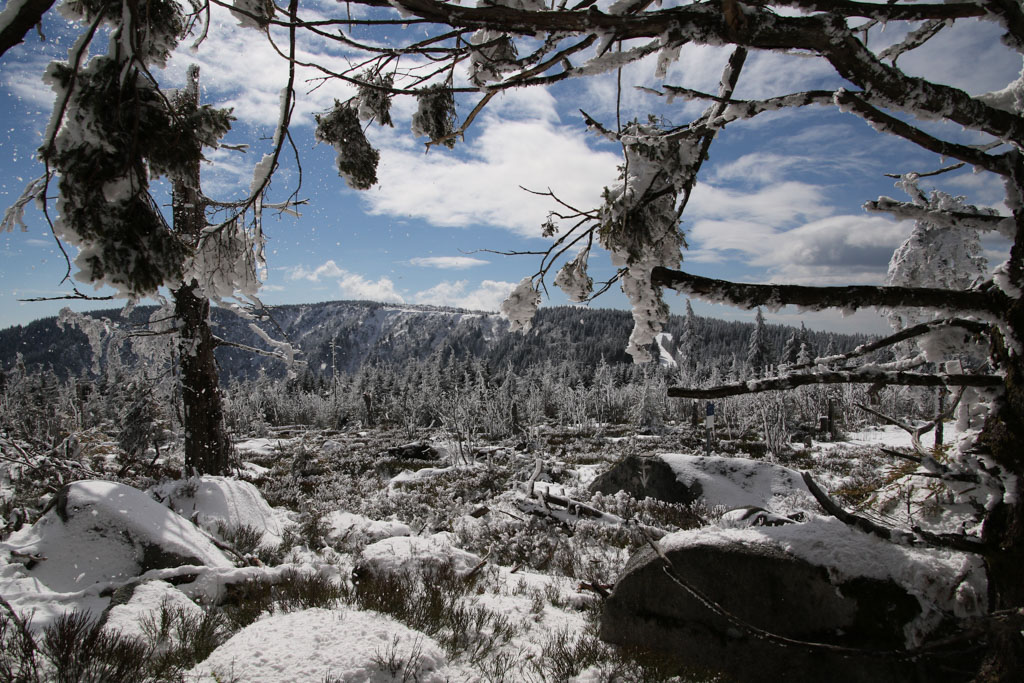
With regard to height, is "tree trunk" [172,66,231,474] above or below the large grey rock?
above

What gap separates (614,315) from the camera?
15675 centimetres

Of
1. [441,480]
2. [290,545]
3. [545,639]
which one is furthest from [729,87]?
[441,480]

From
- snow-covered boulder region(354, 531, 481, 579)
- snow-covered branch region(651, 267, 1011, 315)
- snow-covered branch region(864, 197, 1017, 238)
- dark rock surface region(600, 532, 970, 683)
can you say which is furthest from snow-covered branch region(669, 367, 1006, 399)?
snow-covered boulder region(354, 531, 481, 579)

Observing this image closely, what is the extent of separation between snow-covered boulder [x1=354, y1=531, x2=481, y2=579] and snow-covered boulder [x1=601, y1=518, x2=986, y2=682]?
7.80ft

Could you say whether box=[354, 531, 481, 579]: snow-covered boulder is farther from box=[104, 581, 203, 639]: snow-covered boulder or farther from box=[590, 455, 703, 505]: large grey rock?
box=[590, 455, 703, 505]: large grey rock

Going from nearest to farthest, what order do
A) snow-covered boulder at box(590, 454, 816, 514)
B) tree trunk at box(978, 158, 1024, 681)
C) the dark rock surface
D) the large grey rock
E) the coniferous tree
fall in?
1. tree trunk at box(978, 158, 1024, 681)
2. the dark rock surface
3. snow-covered boulder at box(590, 454, 816, 514)
4. the large grey rock
5. the coniferous tree

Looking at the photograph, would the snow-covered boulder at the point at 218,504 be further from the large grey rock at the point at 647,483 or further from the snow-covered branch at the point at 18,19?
the large grey rock at the point at 647,483

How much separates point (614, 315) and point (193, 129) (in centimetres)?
15939

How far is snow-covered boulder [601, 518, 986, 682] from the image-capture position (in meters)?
2.57

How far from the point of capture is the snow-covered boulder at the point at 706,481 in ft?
36.0

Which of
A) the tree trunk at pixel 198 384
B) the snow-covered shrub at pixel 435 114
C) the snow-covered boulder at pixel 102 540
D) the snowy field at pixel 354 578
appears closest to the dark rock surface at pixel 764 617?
the snowy field at pixel 354 578

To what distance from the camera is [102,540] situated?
4.32 m

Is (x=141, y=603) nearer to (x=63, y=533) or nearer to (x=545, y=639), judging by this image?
(x=63, y=533)

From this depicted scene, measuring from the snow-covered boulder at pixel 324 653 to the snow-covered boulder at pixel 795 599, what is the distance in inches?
65.8
